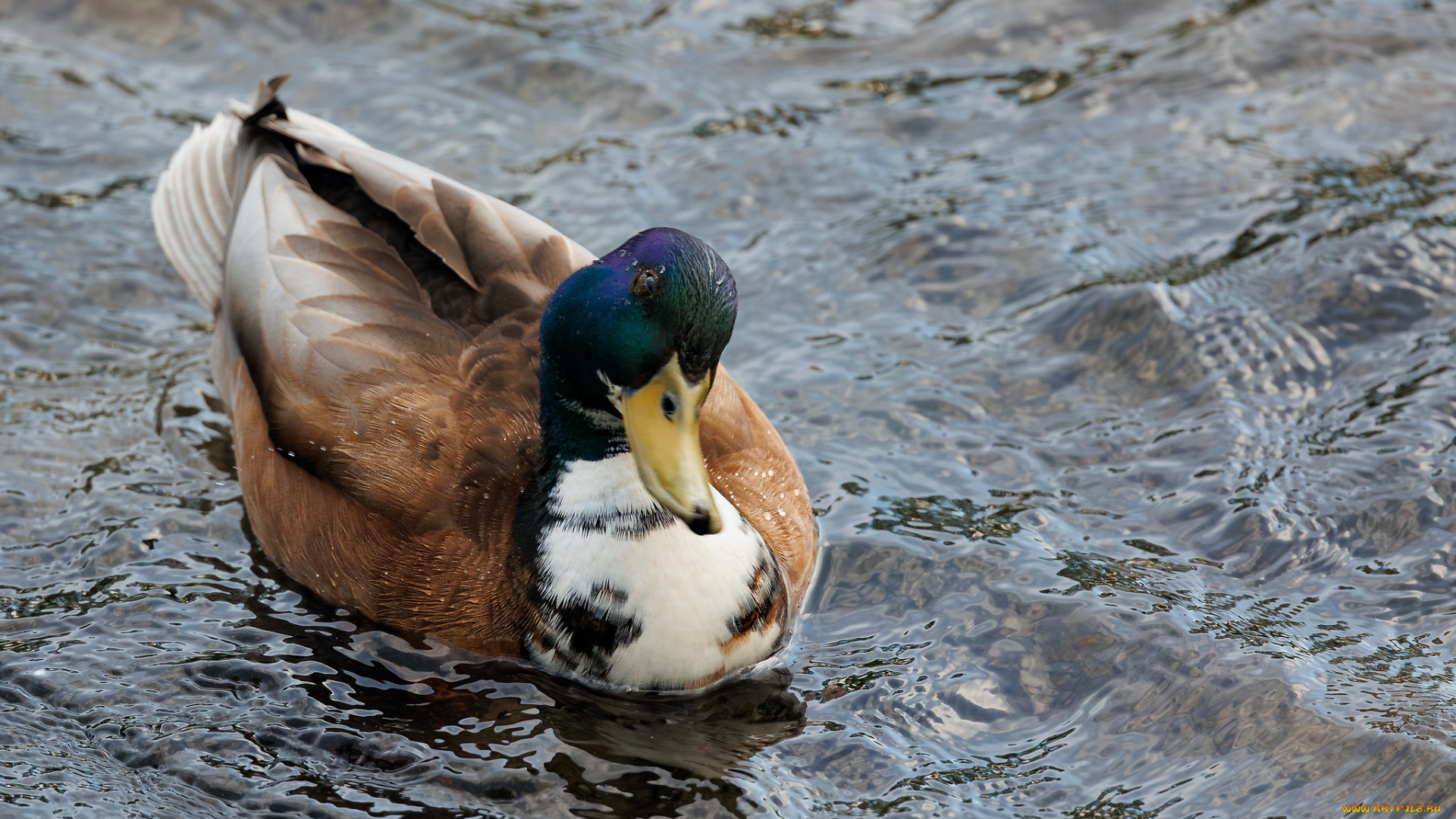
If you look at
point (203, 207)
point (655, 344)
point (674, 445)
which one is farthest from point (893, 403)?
point (203, 207)

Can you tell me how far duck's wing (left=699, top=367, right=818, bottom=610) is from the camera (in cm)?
577

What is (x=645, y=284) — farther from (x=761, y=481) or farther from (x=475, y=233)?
(x=475, y=233)

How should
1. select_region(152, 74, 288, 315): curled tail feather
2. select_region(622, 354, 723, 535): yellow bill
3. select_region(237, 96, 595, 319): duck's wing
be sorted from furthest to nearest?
select_region(152, 74, 288, 315): curled tail feather < select_region(237, 96, 595, 319): duck's wing < select_region(622, 354, 723, 535): yellow bill

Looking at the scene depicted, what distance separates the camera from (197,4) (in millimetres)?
10414

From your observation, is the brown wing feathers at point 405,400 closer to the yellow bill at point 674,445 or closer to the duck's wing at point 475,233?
the duck's wing at point 475,233

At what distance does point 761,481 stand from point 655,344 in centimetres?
129

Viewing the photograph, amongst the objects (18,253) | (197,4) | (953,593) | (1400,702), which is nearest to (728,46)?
(197,4)

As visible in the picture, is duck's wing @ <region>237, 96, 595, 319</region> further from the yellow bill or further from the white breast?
the yellow bill

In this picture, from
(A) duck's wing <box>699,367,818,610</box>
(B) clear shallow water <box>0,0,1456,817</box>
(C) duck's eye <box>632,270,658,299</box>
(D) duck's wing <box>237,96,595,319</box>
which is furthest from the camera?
(D) duck's wing <box>237,96,595,319</box>

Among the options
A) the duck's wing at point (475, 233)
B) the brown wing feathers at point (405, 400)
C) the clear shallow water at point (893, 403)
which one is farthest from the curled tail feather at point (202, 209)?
the duck's wing at point (475, 233)

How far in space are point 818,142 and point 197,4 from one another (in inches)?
176

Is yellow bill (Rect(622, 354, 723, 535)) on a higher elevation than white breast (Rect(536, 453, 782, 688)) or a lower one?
higher

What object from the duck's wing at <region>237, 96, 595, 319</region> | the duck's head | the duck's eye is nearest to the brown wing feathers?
the duck's wing at <region>237, 96, 595, 319</region>

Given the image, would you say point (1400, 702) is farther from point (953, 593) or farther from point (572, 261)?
point (572, 261)
